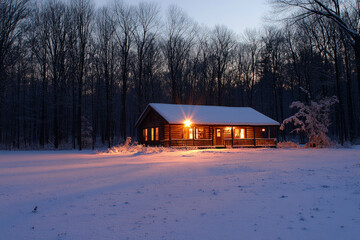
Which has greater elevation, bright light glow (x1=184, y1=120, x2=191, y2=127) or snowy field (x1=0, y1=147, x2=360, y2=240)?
bright light glow (x1=184, y1=120, x2=191, y2=127)

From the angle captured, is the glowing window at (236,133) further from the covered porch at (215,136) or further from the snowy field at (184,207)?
the snowy field at (184,207)

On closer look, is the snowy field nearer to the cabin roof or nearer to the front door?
the cabin roof

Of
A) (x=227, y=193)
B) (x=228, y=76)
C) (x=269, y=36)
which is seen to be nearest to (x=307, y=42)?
(x=269, y=36)

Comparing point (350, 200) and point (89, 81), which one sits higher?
point (89, 81)

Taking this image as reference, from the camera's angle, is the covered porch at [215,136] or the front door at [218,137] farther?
the front door at [218,137]

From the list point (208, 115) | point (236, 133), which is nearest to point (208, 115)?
point (208, 115)

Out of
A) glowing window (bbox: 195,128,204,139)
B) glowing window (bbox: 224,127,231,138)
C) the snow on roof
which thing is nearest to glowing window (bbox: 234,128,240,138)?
glowing window (bbox: 224,127,231,138)

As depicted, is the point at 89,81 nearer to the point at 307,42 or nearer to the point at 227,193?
the point at 307,42

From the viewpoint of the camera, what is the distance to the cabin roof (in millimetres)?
30220

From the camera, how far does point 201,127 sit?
105 feet

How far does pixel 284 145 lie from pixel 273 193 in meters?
25.8

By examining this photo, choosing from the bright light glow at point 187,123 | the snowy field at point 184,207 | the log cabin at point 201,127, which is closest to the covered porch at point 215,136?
the log cabin at point 201,127

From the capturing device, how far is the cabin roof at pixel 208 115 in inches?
1190

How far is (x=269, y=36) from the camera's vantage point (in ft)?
150
